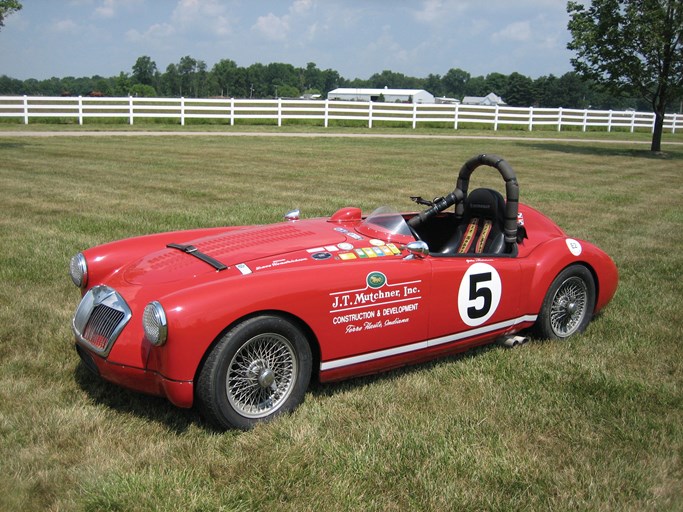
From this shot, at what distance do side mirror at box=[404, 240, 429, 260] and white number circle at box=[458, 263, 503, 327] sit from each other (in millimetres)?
375

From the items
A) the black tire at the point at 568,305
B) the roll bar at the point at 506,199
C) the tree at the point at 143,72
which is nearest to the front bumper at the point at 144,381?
the roll bar at the point at 506,199

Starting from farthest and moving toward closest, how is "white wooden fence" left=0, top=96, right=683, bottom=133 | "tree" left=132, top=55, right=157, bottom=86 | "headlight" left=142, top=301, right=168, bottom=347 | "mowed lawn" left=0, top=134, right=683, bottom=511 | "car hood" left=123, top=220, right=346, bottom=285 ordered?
"tree" left=132, top=55, right=157, bottom=86 → "white wooden fence" left=0, top=96, right=683, bottom=133 → "car hood" left=123, top=220, right=346, bottom=285 → "headlight" left=142, top=301, right=168, bottom=347 → "mowed lawn" left=0, top=134, right=683, bottom=511

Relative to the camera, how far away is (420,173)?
15844mm

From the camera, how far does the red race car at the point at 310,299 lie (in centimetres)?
353

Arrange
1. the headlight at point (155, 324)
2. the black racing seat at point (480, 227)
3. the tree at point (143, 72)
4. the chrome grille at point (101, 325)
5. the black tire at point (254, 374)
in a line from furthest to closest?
1. the tree at point (143, 72)
2. the black racing seat at point (480, 227)
3. the chrome grille at point (101, 325)
4. the black tire at point (254, 374)
5. the headlight at point (155, 324)

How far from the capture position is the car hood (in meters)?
4.10

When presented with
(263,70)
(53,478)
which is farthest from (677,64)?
(263,70)

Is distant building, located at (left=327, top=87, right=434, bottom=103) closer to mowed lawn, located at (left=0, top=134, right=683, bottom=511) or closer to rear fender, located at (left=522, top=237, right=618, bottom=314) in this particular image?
rear fender, located at (left=522, top=237, right=618, bottom=314)

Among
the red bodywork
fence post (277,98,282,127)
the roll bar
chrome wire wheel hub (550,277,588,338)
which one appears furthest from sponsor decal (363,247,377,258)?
fence post (277,98,282,127)

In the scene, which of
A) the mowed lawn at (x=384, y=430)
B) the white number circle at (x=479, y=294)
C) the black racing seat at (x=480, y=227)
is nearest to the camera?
the mowed lawn at (x=384, y=430)

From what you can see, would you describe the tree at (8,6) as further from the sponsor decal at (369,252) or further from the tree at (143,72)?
the tree at (143,72)

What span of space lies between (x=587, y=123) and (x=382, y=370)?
120ft

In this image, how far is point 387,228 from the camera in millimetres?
4730

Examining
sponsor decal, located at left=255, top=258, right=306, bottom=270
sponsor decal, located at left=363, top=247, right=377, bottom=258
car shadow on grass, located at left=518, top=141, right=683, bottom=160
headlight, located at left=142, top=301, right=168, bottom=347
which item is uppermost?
car shadow on grass, located at left=518, top=141, right=683, bottom=160
